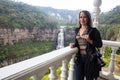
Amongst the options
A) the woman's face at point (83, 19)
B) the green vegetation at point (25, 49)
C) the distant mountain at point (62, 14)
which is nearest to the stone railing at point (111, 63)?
the distant mountain at point (62, 14)

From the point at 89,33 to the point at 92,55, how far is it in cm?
26

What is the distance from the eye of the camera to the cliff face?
1.25m

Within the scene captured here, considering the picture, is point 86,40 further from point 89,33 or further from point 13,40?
point 13,40

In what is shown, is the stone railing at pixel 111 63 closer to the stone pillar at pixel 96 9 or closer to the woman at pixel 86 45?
the stone pillar at pixel 96 9

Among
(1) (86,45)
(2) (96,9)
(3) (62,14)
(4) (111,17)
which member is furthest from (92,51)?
(4) (111,17)

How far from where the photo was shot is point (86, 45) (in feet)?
5.94

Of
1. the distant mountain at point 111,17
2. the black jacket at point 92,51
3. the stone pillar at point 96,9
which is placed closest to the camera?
the black jacket at point 92,51

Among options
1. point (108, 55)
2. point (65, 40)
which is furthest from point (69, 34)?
point (108, 55)

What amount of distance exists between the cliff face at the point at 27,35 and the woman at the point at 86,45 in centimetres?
21

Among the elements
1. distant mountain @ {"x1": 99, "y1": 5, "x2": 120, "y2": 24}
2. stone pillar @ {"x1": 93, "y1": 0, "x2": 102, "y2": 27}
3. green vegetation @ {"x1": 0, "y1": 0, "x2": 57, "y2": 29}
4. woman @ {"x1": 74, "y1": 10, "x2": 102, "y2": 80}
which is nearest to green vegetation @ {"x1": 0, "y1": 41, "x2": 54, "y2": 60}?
green vegetation @ {"x1": 0, "y1": 0, "x2": 57, "y2": 29}

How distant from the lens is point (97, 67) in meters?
1.85

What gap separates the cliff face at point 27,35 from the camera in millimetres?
1252

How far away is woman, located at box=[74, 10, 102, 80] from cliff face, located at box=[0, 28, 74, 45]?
0.69ft

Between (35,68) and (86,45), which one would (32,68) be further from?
(86,45)
